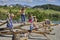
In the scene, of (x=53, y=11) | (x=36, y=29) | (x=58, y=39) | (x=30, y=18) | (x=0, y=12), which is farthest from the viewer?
(x=53, y=11)

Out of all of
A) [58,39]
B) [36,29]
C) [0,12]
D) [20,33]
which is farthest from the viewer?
[0,12]

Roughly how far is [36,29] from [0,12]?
1785 centimetres

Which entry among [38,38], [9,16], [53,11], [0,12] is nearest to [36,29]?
[9,16]

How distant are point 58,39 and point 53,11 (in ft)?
66.1

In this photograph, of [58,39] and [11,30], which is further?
[58,39]

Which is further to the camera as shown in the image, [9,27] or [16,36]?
[9,27]

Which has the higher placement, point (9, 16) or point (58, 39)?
point (9, 16)

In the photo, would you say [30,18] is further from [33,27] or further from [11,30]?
[11,30]

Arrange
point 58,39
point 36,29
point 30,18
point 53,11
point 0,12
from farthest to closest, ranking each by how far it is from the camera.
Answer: point 53,11, point 0,12, point 58,39, point 30,18, point 36,29

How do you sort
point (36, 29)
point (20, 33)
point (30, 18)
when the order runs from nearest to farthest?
point (20, 33)
point (36, 29)
point (30, 18)

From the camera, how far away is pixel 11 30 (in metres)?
10.8

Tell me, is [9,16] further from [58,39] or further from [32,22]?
[58,39]

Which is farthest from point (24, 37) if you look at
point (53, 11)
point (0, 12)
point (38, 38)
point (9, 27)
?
point (53, 11)

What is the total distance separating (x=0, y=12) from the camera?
28.7 meters
